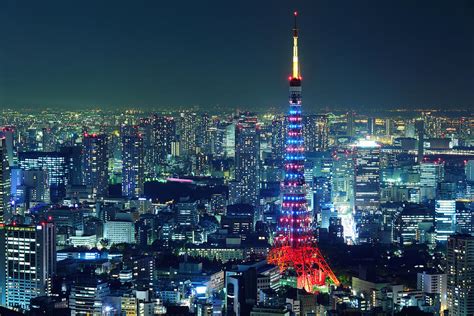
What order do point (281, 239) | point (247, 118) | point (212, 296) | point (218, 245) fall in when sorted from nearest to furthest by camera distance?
1. point (212, 296)
2. point (281, 239)
3. point (218, 245)
4. point (247, 118)

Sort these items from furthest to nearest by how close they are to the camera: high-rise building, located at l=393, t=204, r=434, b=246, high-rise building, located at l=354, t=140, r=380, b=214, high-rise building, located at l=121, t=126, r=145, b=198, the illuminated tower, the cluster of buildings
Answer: high-rise building, located at l=121, t=126, r=145, b=198
high-rise building, located at l=354, t=140, r=380, b=214
high-rise building, located at l=393, t=204, r=434, b=246
the illuminated tower
the cluster of buildings

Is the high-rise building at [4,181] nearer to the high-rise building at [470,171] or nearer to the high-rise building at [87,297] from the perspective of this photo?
the high-rise building at [87,297]

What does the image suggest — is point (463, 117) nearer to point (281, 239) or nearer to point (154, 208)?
point (281, 239)

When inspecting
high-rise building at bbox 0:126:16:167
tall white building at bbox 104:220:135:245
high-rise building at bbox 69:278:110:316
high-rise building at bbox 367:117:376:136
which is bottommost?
high-rise building at bbox 69:278:110:316

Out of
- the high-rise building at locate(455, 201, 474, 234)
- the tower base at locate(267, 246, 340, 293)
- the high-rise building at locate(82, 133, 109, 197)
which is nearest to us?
the tower base at locate(267, 246, 340, 293)

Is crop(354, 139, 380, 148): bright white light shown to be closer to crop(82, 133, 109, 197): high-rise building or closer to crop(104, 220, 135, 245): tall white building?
crop(82, 133, 109, 197): high-rise building

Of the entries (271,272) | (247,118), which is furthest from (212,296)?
(247,118)

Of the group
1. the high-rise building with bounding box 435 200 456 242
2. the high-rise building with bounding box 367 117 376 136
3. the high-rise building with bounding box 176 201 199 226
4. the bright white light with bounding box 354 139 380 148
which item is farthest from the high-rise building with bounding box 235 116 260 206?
the high-rise building with bounding box 435 200 456 242

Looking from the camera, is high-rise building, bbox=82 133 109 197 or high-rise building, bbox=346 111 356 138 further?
high-rise building, bbox=82 133 109 197

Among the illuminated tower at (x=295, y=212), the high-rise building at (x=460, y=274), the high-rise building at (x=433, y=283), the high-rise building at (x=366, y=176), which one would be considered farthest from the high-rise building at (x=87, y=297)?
the high-rise building at (x=366, y=176)
